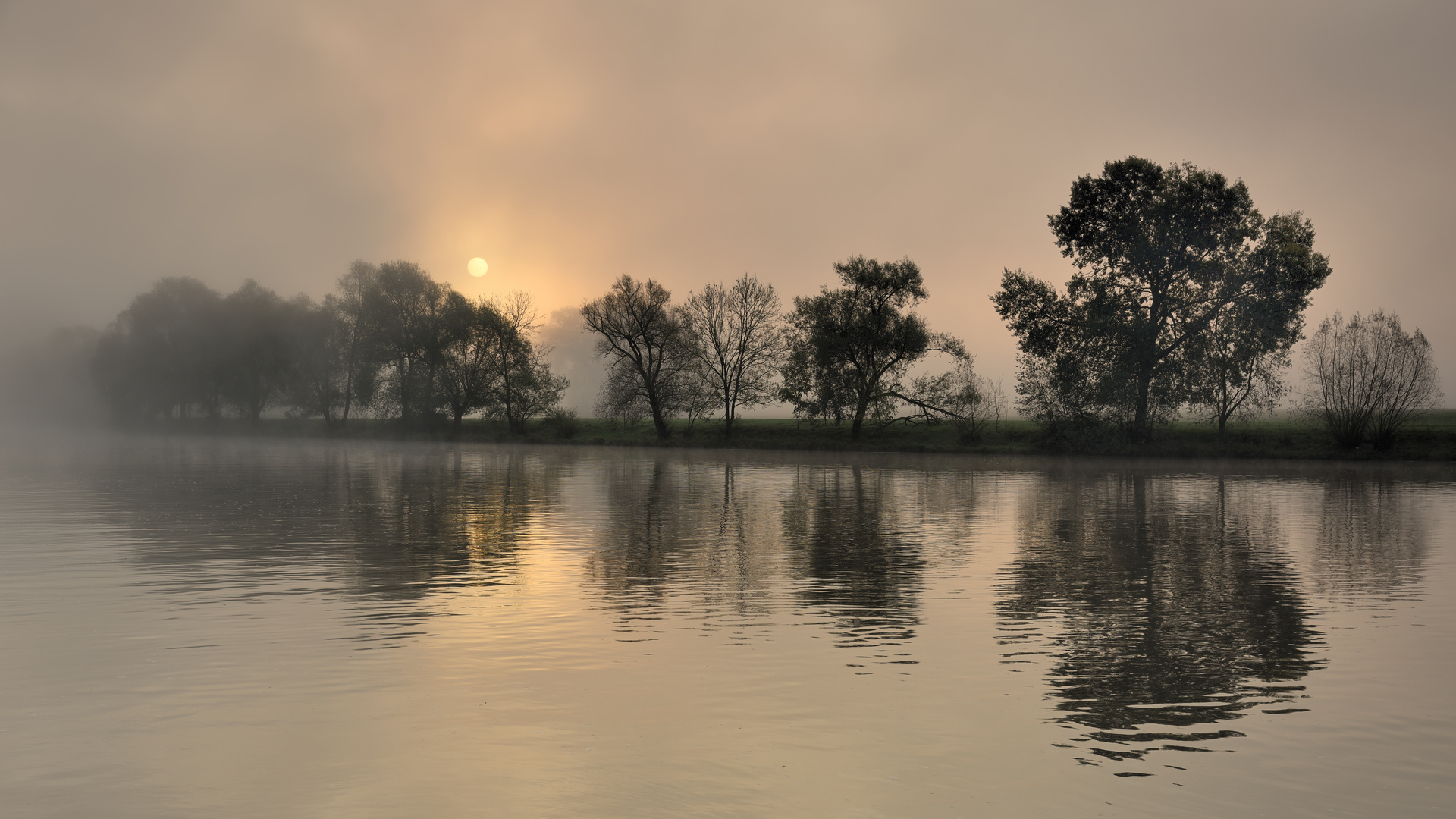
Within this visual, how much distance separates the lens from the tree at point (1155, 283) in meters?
59.4

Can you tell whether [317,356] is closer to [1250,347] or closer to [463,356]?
[463,356]

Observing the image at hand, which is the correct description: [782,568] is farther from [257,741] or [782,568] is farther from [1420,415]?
[1420,415]

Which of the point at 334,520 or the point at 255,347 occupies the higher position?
the point at 255,347

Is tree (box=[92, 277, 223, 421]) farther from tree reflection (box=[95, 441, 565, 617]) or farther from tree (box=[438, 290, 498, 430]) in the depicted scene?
tree reflection (box=[95, 441, 565, 617])

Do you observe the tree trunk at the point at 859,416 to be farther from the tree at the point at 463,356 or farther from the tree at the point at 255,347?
the tree at the point at 255,347

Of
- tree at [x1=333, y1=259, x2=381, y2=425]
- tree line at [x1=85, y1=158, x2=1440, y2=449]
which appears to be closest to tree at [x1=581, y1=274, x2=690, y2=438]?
tree line at [x1=85, y1=158, x2=1440, y2=449]

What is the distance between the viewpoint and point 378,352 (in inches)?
3804

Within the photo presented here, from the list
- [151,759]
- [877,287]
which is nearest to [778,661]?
[151,759]

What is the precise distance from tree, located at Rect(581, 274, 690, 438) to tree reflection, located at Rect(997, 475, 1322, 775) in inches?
2605

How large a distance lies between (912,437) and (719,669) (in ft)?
230

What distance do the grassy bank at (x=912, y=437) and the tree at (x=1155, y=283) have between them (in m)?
4.79

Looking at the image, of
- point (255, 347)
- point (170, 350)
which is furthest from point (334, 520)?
point (170, 350)

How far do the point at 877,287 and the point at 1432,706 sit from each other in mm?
73317

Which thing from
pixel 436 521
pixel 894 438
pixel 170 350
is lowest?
pixel 436 521
